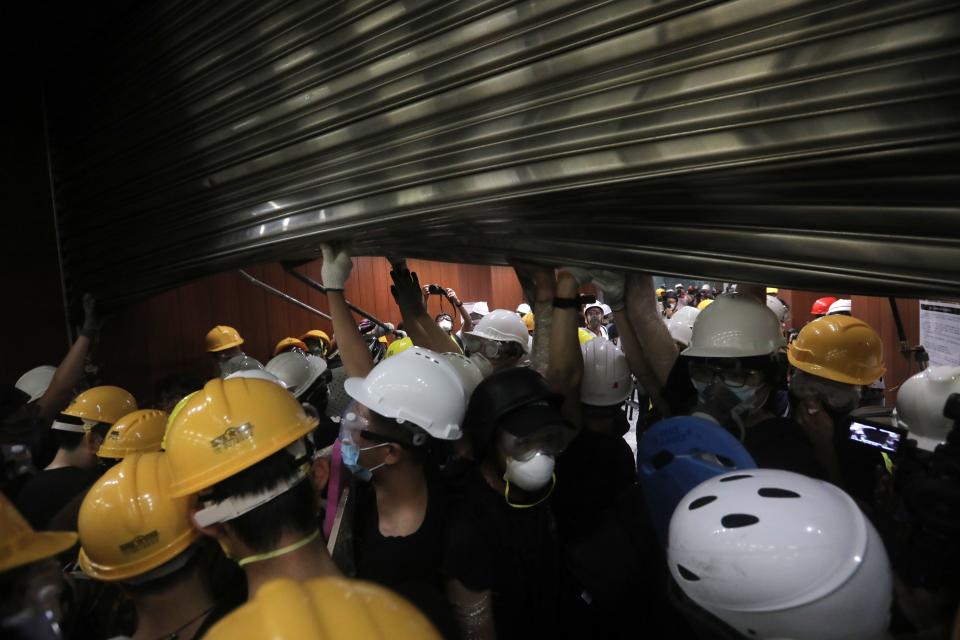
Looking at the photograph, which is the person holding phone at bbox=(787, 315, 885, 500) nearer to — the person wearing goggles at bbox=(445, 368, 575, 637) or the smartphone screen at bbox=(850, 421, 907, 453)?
the smartphone screen at bbox=(850, 421, 907, 453)

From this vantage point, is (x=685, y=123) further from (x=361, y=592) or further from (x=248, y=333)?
(x=248, y=333)

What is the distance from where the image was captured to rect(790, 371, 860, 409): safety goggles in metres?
2.36

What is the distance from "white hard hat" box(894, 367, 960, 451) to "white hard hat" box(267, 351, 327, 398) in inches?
135

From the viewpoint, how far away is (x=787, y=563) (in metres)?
1.03

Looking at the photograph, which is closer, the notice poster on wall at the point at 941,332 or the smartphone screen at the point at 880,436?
the smartphone screen at the point at 880,436

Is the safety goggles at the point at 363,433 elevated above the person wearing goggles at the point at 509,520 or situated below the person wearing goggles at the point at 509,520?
above

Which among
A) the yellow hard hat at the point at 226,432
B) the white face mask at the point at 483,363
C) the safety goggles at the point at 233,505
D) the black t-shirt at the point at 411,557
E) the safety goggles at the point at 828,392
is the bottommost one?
the white face mask at the point at 483,363

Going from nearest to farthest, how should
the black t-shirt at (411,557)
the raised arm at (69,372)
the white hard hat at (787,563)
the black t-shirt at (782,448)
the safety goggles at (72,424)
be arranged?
1. the white hard hat at (787,563)
2. the black t-shirt at (411,557)
3. the black t-shirt at (782,448)
4. the safety goggles at (72,424)
5. the raised arm at (69,372)

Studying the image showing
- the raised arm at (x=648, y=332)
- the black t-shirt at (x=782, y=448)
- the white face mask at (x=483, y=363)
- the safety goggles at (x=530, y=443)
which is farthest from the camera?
the white face mask at (x=483, y=363)

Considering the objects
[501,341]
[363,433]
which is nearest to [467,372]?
[363,433]

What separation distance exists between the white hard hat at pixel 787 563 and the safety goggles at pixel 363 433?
2.88 feet

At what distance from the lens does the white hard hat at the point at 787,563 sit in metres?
1.01

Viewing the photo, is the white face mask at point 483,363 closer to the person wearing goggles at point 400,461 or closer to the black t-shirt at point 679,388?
the black t-shirt at point 679,388

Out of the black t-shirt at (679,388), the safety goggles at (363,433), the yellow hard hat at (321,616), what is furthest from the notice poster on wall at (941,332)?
the yellow hard hat at (321,616)
